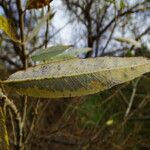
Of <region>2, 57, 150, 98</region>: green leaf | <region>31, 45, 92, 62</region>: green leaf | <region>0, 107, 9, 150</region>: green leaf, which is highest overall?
<region>2, 57, 150, 98</region>: green leaf

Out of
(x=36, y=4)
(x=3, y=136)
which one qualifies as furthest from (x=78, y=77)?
(x=36, y=4)

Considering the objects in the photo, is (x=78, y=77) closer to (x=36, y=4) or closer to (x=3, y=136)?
(x=3, y=136)

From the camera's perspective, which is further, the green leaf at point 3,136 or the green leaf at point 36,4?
the green leaf at point 36,4

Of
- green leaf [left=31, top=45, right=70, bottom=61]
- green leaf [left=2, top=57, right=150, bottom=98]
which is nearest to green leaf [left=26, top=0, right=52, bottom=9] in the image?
green leaf [left=31, top=45, right=70, bottom=61]

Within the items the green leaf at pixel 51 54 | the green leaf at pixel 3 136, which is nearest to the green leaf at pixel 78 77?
the green leaf at pixel 3 136

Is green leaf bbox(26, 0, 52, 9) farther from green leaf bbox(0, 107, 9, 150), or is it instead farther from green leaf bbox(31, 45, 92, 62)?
green leaf bbox(0, 107, 9, 150)

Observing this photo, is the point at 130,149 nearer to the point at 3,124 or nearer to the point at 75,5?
the point at 75,5

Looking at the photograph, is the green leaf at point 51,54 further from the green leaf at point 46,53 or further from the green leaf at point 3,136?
the green leaf at point 3,136

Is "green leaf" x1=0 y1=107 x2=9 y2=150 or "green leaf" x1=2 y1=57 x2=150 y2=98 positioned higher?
"green leaf" x1=2 y1=57 x2=150 y2=98

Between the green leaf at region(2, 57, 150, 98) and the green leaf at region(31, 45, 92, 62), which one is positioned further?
the green leaf at region(31, 45, 92, 62)
